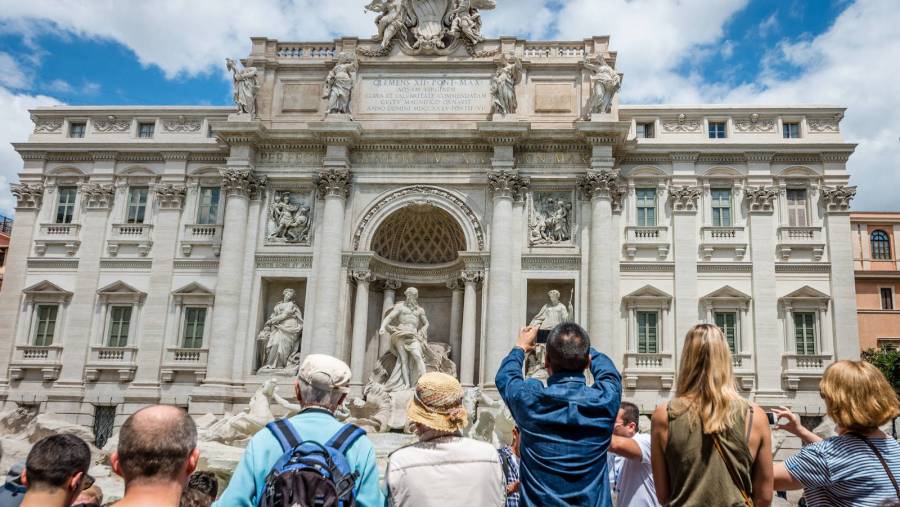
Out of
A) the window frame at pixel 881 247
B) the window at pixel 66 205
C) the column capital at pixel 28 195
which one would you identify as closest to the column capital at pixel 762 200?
the window frame at pixel 881 247

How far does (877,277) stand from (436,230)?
1053 inches

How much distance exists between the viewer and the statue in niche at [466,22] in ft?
86.1

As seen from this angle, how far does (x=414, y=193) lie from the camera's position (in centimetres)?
2523

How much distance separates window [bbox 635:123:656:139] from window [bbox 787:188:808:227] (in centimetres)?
533

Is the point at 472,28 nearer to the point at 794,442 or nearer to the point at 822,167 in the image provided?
the point at 822,167

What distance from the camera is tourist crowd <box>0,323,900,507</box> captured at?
4.10m

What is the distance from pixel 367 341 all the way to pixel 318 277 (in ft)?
9.86

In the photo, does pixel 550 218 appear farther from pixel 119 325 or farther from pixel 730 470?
pixel 730 470

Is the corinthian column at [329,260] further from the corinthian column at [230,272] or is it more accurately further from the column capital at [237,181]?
the corinthian column at [230,272]

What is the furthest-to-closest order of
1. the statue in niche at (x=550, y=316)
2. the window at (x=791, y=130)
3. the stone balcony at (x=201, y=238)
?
the stone balcony at (x=201, y=238) → the window at (x=791, y=130) → the statue in niche at (x=550, y=316)

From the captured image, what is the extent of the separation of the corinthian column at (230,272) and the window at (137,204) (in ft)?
13.1

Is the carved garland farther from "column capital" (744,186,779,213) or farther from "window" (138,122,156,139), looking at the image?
"window" (138,122,156,139)

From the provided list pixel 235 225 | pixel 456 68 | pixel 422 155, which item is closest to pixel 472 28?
pixel 456 68

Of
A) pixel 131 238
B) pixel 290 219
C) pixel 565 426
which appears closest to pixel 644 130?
pixel 290 219
